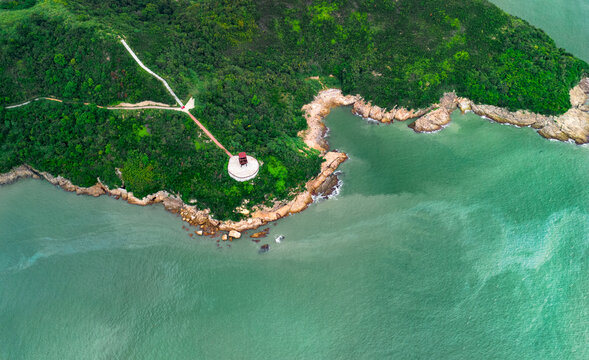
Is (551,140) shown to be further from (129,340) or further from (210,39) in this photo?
(129,340)

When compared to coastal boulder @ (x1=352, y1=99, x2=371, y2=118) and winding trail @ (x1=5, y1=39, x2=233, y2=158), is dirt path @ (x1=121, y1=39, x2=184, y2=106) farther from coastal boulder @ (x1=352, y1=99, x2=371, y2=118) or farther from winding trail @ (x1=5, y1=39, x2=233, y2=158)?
coastal boulder @ (x1=352, y1=99, x2=371, y2=118)

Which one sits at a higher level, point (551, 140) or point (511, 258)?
point (551, 140)

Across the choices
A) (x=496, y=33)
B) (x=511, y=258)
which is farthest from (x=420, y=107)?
(x=511, y=258)

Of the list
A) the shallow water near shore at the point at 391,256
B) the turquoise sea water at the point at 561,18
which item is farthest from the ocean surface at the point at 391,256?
the turquoise sea water at the point at 561,18

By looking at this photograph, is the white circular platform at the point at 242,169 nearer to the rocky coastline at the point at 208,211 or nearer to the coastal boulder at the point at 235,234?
the rocky coastline at the point at 208,211

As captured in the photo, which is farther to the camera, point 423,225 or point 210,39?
point 210,39

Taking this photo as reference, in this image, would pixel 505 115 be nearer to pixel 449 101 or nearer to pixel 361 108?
pixel 449 101

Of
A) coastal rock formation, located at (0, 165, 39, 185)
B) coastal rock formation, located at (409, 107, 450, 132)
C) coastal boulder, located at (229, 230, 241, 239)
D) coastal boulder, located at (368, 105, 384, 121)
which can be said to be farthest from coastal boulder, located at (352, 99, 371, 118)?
coastal rock formation, located at (0, 165, 39, 185)
